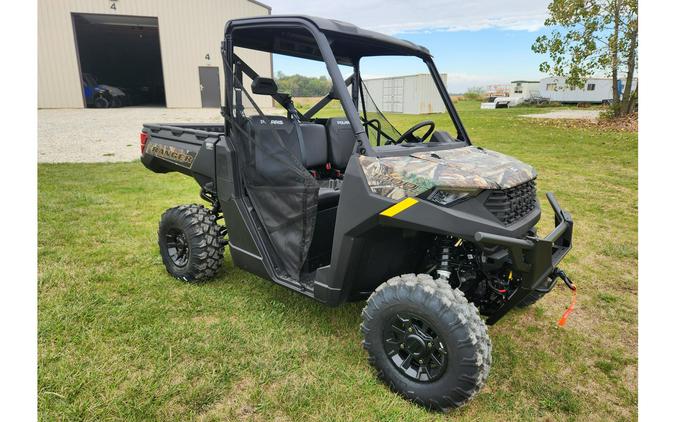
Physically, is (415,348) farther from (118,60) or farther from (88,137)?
(118,60)

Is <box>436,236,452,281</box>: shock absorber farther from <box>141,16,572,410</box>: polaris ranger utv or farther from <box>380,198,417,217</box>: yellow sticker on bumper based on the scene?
<box>380,198,417,217</box>: yellow sticker on bumper

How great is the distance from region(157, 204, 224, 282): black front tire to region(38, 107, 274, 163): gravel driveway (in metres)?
6.89

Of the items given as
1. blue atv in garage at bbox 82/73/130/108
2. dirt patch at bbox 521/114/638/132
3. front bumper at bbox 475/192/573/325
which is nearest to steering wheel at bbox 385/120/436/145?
front bumper at bbox 475/192/573/325

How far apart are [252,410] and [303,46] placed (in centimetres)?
257

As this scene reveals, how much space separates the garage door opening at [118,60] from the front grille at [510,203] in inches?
976

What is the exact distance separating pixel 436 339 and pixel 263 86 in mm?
2125

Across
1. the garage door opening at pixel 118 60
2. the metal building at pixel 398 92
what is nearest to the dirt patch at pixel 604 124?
the metal building at pixel 398 92

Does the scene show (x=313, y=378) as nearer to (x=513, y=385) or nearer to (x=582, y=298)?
(x=513, y=385)

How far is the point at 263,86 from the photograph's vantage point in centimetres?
318

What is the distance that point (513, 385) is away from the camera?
2.58m

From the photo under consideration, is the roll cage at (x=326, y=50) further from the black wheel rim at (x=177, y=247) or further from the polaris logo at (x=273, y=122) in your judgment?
the black wheel rim at (x=177, y=247)

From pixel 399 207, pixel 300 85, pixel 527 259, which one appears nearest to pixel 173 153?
pixel 300 85

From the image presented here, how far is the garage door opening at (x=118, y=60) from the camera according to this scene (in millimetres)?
23250

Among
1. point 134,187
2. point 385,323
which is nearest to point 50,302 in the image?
point 385,323
